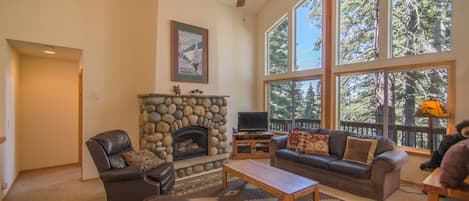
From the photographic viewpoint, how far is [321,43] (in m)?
5.26

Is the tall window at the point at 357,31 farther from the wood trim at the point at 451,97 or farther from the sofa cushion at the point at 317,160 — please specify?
the sofa cushion at the point at 317,160

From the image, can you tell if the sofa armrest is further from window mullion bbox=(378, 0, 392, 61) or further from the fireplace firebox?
the fireplace firebox

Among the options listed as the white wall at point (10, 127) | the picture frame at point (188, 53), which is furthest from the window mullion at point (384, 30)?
the white wall at point (10, 127)

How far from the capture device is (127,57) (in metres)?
4.50

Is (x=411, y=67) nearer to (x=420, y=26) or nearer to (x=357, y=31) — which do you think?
(x=420, y=26)

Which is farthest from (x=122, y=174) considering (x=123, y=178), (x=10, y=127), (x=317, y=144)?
(x=317, y=144)

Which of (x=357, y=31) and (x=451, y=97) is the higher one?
(x=357, y=31)

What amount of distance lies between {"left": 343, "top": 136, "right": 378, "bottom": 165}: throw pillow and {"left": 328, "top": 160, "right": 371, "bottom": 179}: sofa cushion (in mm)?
125

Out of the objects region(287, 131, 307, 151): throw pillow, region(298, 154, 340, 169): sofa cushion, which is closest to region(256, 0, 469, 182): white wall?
region(298, 154, 340, 169): sofa cushion

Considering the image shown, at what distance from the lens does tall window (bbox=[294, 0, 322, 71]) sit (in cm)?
536

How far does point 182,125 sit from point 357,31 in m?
3.97

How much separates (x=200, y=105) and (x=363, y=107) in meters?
3.29

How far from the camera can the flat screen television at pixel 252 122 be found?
5.76 meters

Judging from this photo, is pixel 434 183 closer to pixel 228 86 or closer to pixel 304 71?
pixel 304 71
